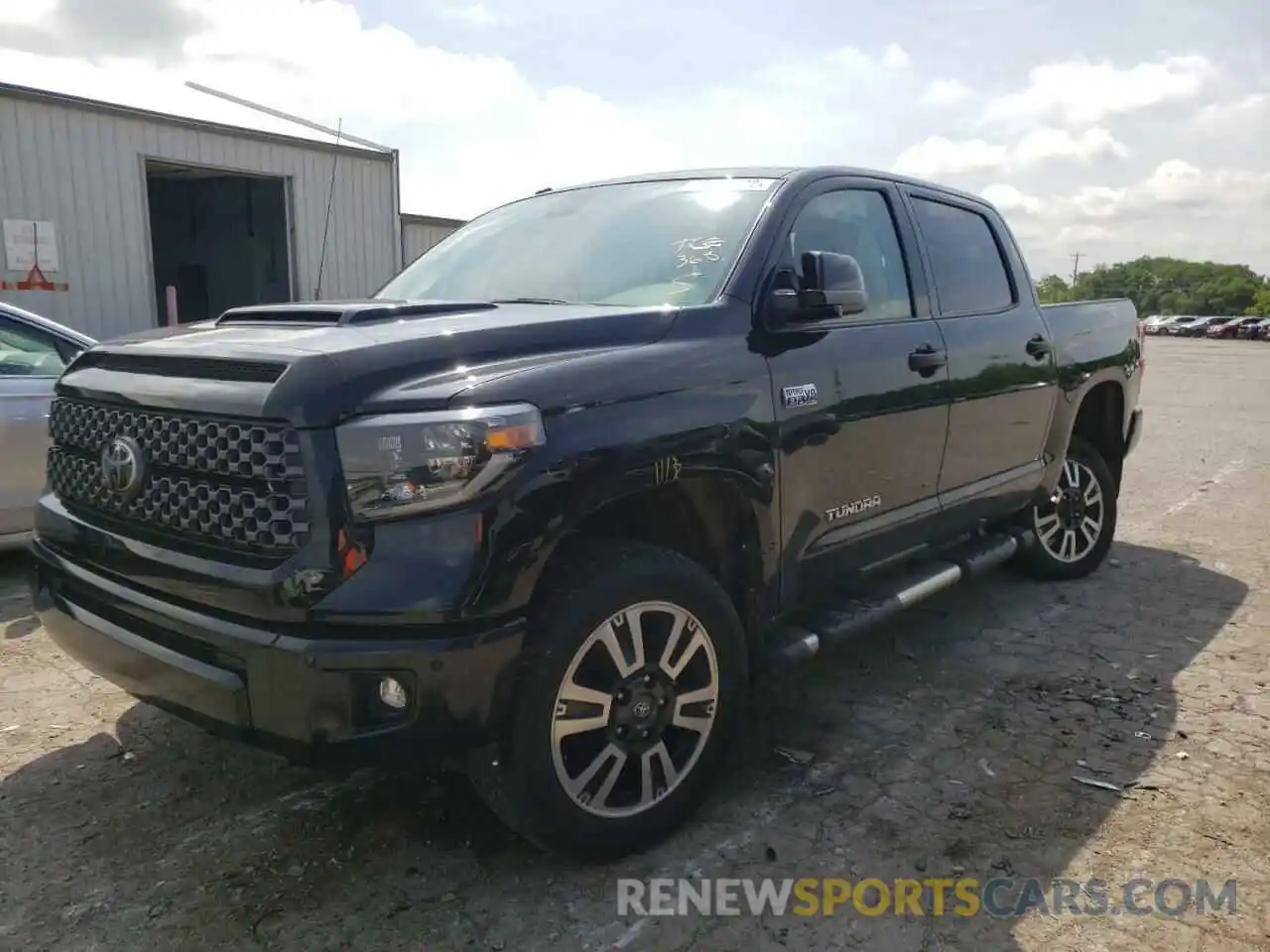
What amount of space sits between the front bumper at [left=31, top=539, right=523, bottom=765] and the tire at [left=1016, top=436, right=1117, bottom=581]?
3781 mm

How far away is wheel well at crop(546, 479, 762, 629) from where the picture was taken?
2.77 metres

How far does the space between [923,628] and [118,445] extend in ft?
11.5

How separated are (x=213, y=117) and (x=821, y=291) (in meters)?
11.7

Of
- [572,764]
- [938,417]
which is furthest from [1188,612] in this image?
[572,764]

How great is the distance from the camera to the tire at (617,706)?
239cm

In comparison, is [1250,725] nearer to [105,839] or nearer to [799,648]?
[799,648]

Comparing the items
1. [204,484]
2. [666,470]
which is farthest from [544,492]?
[204,484]

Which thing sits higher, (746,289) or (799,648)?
(746,289)

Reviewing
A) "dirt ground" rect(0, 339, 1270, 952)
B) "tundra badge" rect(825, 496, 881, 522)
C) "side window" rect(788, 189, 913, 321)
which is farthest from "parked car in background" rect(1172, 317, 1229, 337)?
"tundra badge" rect(825, 496, 881, 522)

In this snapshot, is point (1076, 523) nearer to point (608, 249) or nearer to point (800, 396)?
point (800, 396)

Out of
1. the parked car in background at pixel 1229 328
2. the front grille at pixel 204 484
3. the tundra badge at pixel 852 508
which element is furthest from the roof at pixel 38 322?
the parked car in background at pixel 1229 328

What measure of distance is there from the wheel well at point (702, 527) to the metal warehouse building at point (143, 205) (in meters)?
6.20

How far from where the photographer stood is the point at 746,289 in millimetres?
3064

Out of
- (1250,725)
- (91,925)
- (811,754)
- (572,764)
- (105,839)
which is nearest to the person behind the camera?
(91,925)
